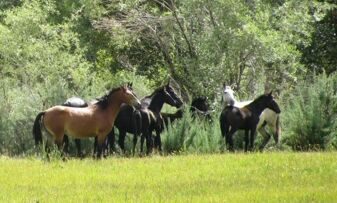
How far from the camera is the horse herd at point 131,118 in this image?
19.5 metres

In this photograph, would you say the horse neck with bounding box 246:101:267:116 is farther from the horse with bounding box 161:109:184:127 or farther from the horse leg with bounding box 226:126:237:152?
the horse with bounding box 161:109:184:127

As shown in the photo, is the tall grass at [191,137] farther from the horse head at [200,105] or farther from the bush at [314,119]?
the bush at [314,119]

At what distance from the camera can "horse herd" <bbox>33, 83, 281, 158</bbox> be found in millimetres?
19500

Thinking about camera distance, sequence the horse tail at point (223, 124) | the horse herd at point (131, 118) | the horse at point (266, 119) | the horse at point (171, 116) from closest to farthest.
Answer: the horse herd at point (131, 118), the horse tail at point (223, 124), the horse at point (266, 119), the horse at point (171, 116)

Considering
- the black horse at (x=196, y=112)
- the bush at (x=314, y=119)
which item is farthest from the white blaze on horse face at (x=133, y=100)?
the bush at (x=314, y=119)

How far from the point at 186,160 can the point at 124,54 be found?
→ 20.0 metres

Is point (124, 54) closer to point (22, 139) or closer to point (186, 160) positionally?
point (22, 139)

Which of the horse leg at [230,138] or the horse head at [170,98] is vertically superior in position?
the horse head at [170,98]

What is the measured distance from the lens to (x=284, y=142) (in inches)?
902

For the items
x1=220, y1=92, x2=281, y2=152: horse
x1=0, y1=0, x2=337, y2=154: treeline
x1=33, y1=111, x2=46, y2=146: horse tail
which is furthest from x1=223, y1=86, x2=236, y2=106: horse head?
x1=33, y1=111, x2=46, y2=146: horse tail

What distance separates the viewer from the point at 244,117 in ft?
70.2

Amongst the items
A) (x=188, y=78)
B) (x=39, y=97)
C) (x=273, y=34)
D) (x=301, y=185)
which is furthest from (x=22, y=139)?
(x=301, y=185)

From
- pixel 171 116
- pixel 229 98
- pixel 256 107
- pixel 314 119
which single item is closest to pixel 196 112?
pixel 171 116

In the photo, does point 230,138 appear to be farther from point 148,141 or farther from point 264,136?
point 148,141
